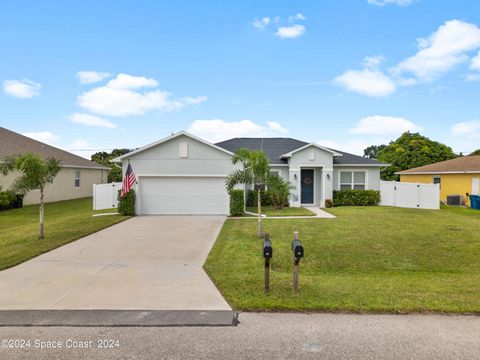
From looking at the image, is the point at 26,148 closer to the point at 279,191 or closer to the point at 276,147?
the point at 276,147

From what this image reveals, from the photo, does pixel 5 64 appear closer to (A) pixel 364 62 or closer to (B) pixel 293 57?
(B) pixel 293 57

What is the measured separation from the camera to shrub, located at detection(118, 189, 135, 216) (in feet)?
49.6

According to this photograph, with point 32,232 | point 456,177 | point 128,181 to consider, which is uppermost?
point 456,177

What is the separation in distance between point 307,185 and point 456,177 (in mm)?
12043

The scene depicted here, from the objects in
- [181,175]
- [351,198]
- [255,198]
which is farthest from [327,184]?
[181,175]

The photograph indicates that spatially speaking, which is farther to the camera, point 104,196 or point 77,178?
point 77,178

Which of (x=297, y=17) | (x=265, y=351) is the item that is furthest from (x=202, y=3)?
(x=265, y=351)

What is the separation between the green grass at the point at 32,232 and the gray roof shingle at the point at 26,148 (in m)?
5.63

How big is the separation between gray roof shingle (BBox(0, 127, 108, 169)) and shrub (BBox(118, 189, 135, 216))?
847 cm

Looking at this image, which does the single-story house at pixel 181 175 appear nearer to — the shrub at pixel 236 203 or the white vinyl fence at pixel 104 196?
the shrub at pixel 236 203

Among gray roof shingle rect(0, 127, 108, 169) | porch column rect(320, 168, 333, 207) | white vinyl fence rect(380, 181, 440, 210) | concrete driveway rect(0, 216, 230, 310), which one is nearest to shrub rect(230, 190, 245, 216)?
concrete driveway rect(0, 216, 230, 310)

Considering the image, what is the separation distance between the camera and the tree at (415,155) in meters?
35.6

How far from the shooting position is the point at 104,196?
1861cm

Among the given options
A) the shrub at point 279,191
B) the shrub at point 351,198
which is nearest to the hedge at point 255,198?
the shrub at point 279,191
